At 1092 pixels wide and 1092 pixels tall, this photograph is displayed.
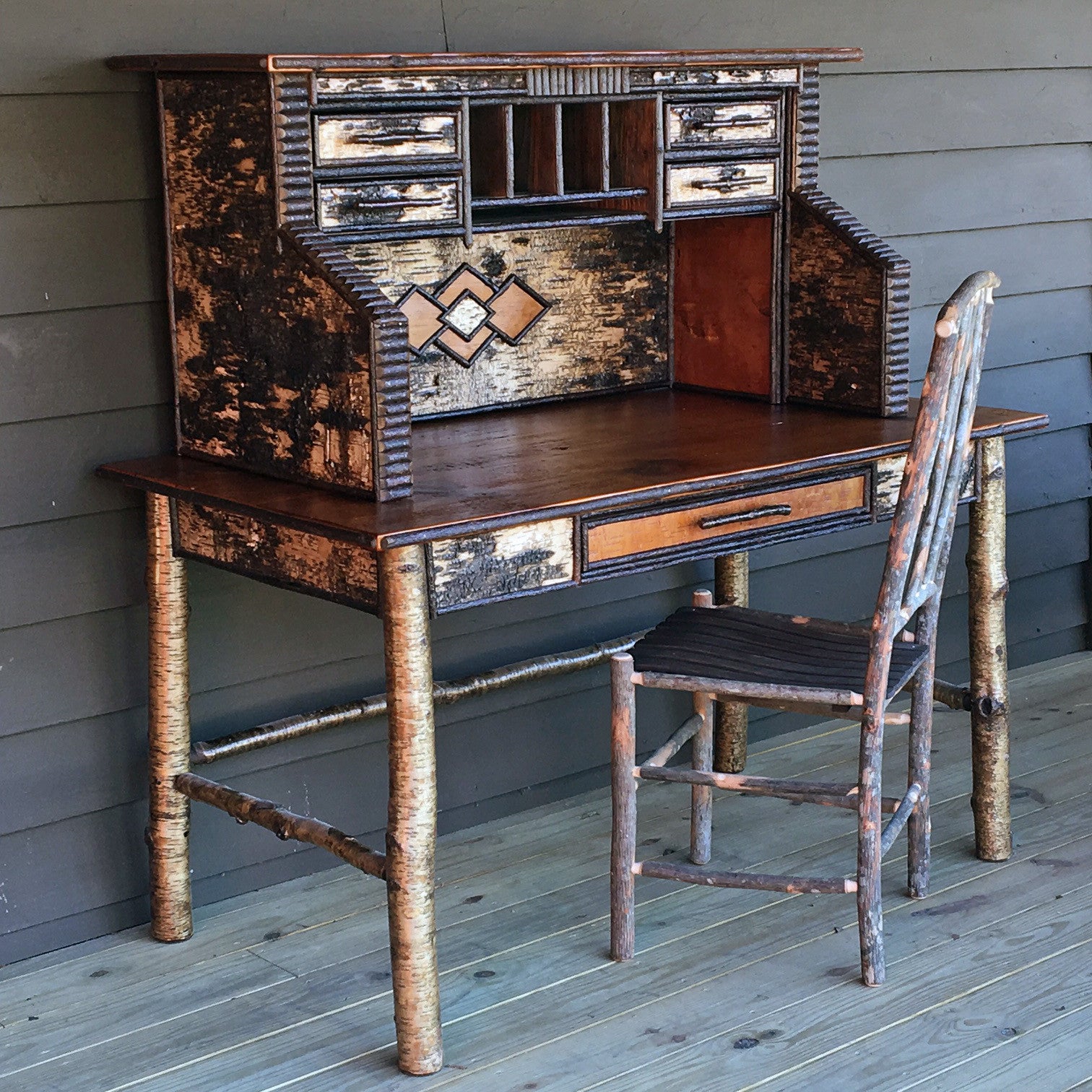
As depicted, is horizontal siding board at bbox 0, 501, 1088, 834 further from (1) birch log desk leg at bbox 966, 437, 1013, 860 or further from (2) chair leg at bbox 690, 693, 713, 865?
(1) birch log desk leg at bbox 966, 437, 1013, 860

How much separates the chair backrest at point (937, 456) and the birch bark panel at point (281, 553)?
2.49 feet

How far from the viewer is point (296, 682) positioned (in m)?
2.87

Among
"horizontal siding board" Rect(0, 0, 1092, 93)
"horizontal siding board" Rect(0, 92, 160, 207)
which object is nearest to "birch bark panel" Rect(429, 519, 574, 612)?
"horizontal siding board" Rect(0, 92, 160, 207)

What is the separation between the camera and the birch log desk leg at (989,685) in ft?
9.31

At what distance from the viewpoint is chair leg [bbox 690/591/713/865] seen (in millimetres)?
2855

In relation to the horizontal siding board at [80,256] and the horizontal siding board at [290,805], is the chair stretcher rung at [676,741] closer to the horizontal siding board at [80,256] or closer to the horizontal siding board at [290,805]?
the horizontal siding board at [290,805]

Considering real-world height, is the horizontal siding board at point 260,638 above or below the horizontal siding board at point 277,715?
above

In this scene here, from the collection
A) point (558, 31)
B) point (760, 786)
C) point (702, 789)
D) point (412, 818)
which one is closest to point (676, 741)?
point (702, 789)

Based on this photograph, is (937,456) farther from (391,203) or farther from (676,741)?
(391,203)

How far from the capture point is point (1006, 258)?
371cm

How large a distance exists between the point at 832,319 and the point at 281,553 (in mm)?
1108

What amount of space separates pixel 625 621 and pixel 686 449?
0.82 metres

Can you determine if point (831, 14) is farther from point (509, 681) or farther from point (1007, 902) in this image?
point (1007, 902)

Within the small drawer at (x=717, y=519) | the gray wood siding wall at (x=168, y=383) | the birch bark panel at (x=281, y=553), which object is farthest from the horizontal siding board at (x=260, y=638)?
the small drawer at (x=717, y=519)
